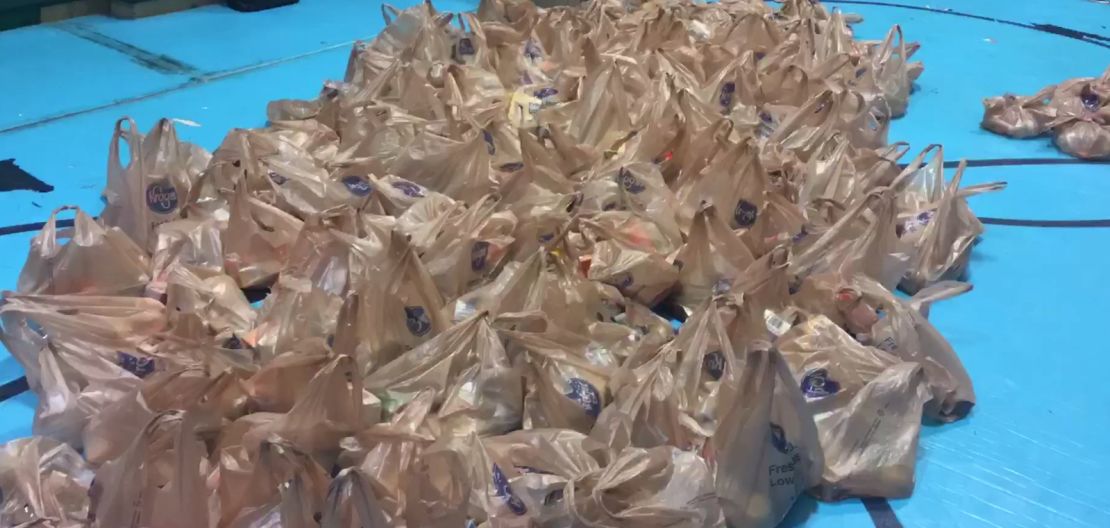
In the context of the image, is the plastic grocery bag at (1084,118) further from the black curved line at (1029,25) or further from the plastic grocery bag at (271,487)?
the plastic grocery bag at (271,487)

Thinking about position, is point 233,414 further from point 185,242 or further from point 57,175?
point 57,175

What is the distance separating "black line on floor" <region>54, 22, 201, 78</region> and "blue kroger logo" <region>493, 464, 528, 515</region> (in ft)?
8.36

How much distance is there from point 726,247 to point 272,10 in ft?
10.4

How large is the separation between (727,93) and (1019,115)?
4.02ft

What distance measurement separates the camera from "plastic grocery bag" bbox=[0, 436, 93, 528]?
4.27ft

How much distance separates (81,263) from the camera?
1777 mm

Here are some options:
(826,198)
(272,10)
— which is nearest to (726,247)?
(826,198)

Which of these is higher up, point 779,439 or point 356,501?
point 356,501

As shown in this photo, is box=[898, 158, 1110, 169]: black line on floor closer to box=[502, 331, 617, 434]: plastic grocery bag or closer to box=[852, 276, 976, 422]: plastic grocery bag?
box=[852, 276, 976, 422]: plastic grocery bag

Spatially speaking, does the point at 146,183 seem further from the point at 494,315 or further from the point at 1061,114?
the point at 1061,114

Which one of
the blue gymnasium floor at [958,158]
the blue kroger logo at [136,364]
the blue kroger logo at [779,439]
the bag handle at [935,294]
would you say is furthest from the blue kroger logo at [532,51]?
the blue kroger logo at [779,439]

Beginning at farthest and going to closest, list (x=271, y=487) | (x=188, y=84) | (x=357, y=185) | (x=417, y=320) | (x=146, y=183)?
(x=188, y=84)
(x=357, y=185)
(x=146, y=183)
(x=417, y=320)
(x=271, y=487)

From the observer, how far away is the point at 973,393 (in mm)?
1759

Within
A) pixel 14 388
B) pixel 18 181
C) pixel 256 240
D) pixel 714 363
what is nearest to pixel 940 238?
pixel 714 363
